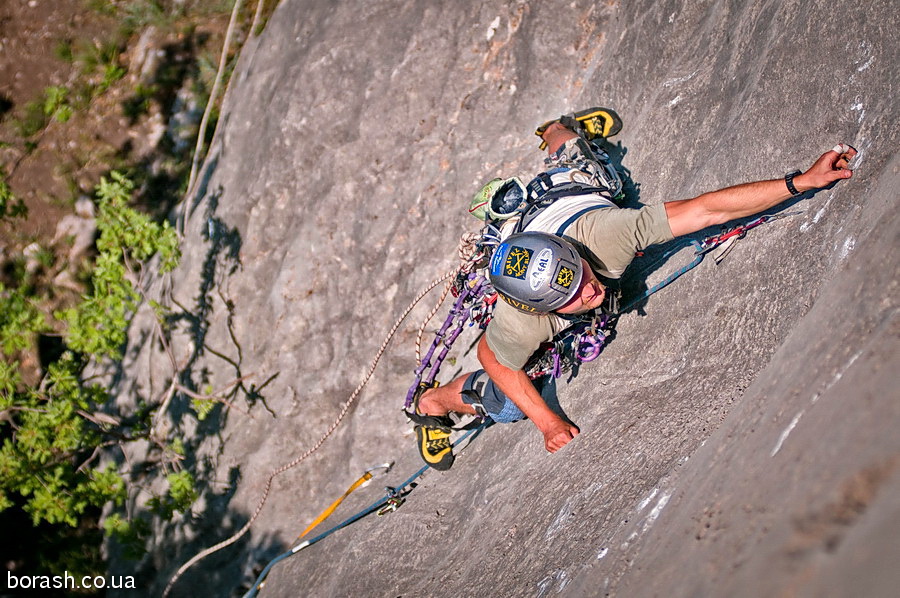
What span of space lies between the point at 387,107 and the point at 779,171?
3363 millimetres

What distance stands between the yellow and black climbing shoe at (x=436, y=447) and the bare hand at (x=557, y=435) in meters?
1.15

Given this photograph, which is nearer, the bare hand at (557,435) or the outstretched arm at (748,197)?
the outstretched arm at (748,197)

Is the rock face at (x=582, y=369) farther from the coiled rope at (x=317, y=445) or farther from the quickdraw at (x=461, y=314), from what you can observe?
the quickdraw at (x=461, y=314)

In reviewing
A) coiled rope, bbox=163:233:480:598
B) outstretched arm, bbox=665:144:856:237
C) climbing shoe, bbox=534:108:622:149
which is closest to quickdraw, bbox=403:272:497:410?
coiled rope, bbox=163:233:480:598

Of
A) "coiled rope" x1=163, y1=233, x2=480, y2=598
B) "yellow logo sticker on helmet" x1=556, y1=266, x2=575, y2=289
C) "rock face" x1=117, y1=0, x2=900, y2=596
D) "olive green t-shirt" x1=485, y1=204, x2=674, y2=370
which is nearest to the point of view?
"rock face" x1=117, y1=0, x2=900, y2=596

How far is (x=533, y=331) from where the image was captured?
3.87 metres

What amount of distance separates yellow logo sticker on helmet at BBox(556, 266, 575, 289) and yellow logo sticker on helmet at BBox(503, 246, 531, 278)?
163 mm

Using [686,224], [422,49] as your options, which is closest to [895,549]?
[686,224]

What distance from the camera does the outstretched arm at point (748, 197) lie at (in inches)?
120

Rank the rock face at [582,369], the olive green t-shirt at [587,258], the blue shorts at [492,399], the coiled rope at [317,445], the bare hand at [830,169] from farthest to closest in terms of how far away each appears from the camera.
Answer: the coiled rope at [317,445], the blue shorts at [492,399], the olive green t-shirt at [587,258], the bare hand at [830,169], the rock face at [582,369]

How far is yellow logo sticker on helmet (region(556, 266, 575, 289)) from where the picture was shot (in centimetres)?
352

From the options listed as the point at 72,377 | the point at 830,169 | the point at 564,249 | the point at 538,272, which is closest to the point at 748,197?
the point at 830,169

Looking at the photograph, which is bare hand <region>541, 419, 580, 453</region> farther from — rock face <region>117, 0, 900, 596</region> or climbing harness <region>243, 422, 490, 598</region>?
climbing harness <region>243, 422, 490, 598</region>

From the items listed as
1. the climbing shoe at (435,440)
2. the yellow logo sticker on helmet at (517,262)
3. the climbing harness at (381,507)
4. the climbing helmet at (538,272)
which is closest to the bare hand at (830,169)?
the climbing helmet at (538,272)
